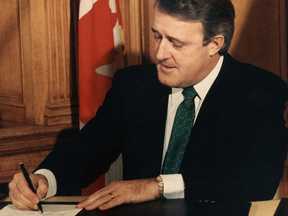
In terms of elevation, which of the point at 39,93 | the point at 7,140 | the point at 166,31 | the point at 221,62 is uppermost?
the point at 166,31

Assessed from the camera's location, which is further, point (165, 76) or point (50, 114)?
point (50, 114)

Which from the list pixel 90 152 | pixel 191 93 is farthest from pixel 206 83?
pixel 90 152

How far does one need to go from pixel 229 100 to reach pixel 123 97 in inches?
26.4

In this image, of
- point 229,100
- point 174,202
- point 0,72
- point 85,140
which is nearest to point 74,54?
point 0,72

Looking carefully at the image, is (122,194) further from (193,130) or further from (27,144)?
(27,144)

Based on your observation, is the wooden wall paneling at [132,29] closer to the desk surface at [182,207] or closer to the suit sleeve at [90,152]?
the suit sleeve at [90,152]

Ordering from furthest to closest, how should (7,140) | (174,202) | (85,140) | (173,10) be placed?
(7,140)
(85,140)
(173,10)
(174,202)

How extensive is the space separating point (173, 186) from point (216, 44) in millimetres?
826

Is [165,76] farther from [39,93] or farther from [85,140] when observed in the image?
[39,93]

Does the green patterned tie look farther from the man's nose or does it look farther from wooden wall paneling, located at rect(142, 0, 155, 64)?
wooden wall paneling, located at rect(142, 0, 155, 64)

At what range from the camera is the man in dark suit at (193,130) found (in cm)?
167

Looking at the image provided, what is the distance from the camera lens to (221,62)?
2.06 meters

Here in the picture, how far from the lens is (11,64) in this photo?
10.4ft

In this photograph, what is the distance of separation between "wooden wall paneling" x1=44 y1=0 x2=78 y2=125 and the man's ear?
156 centimetres
